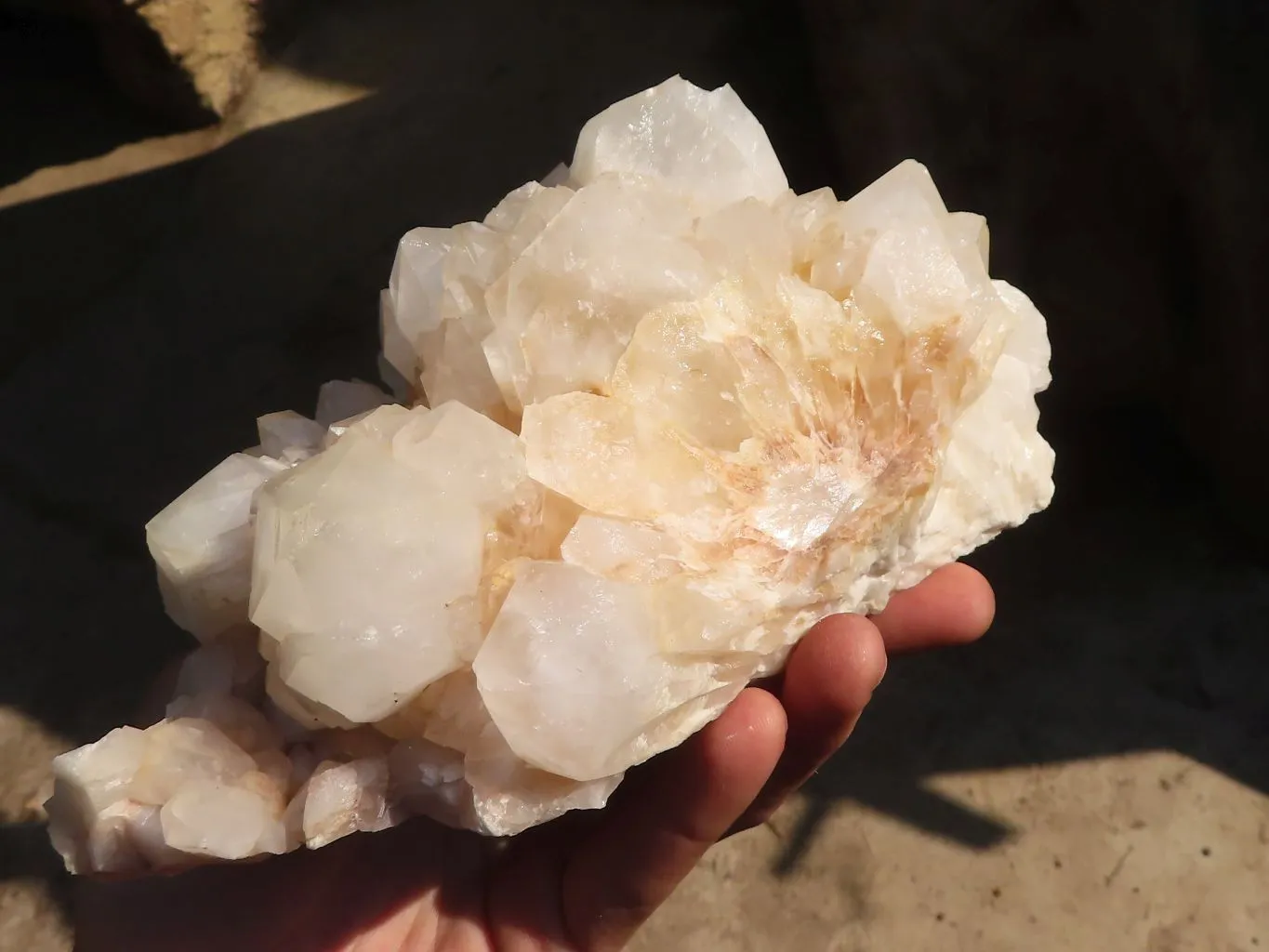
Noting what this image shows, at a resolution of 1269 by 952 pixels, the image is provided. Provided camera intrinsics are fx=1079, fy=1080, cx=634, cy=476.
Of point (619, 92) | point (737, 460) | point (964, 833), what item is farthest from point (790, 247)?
point (619, 92)

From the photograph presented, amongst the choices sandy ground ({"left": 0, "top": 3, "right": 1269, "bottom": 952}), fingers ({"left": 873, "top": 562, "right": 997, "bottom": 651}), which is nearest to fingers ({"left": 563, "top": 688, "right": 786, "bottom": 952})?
fingers ({"left": 873, "top": 562, "right": 997, "bottom": 651})

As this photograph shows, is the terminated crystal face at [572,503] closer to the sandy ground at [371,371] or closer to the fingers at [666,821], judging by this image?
the fingers at [666,821]

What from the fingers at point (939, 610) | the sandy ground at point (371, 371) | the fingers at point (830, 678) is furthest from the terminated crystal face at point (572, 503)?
the sandy ground at point (371, 371)

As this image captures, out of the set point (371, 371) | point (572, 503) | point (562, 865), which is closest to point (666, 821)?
point (562, 865)

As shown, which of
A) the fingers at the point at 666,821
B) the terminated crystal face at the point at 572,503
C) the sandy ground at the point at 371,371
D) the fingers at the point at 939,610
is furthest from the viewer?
the sandy ground at the point at 371,371

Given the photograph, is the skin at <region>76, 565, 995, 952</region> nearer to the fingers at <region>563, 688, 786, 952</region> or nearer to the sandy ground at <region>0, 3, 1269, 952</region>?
the fingers at <region>563, 688, 786, 952</region>

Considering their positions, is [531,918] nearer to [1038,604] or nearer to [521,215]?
[521,215]

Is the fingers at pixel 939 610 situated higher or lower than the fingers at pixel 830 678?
lower
